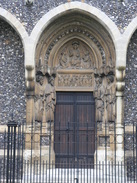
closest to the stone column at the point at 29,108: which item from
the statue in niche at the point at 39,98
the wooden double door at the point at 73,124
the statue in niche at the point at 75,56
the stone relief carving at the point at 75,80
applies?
the statue in niche at the point at 39,98

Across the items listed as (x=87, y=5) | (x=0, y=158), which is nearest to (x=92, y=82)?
(x=87, y=5)

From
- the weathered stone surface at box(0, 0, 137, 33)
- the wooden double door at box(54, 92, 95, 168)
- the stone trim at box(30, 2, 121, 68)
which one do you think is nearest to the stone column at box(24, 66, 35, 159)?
the stone trim at box(30, 2, 121, 68)

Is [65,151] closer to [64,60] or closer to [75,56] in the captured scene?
[64,60]

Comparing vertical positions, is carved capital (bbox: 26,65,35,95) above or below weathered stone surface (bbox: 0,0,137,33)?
below

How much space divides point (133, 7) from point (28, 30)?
325cm

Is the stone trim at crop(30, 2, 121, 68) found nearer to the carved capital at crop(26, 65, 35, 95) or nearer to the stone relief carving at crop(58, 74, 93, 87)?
the carved capital at crop(26, 65, 35, 95)

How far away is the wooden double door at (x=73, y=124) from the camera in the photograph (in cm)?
1091

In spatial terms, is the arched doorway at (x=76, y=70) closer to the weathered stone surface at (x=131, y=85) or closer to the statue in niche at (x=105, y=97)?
the statue in niche at (x=105, y=97)

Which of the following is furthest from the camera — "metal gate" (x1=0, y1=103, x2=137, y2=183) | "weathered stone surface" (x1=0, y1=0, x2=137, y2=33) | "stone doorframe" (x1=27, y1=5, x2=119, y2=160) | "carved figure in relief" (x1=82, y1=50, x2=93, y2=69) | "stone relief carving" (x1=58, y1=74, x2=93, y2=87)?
"carved figure in relief" (x1=82, y1=50, x2=93, y2=69)

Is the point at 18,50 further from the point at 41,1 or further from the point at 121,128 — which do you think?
the point at 121,128

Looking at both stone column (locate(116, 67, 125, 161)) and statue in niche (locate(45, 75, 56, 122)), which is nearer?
stone column (locate(116, 67, 125, 161))

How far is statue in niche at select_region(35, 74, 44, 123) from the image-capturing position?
1075 centimetres

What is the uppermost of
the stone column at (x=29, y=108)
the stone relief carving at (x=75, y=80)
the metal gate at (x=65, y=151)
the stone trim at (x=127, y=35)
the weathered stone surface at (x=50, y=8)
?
the weathered stone surface at (x=50, y=8)

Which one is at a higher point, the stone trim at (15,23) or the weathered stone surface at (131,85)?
the stone trim at (15,23)
